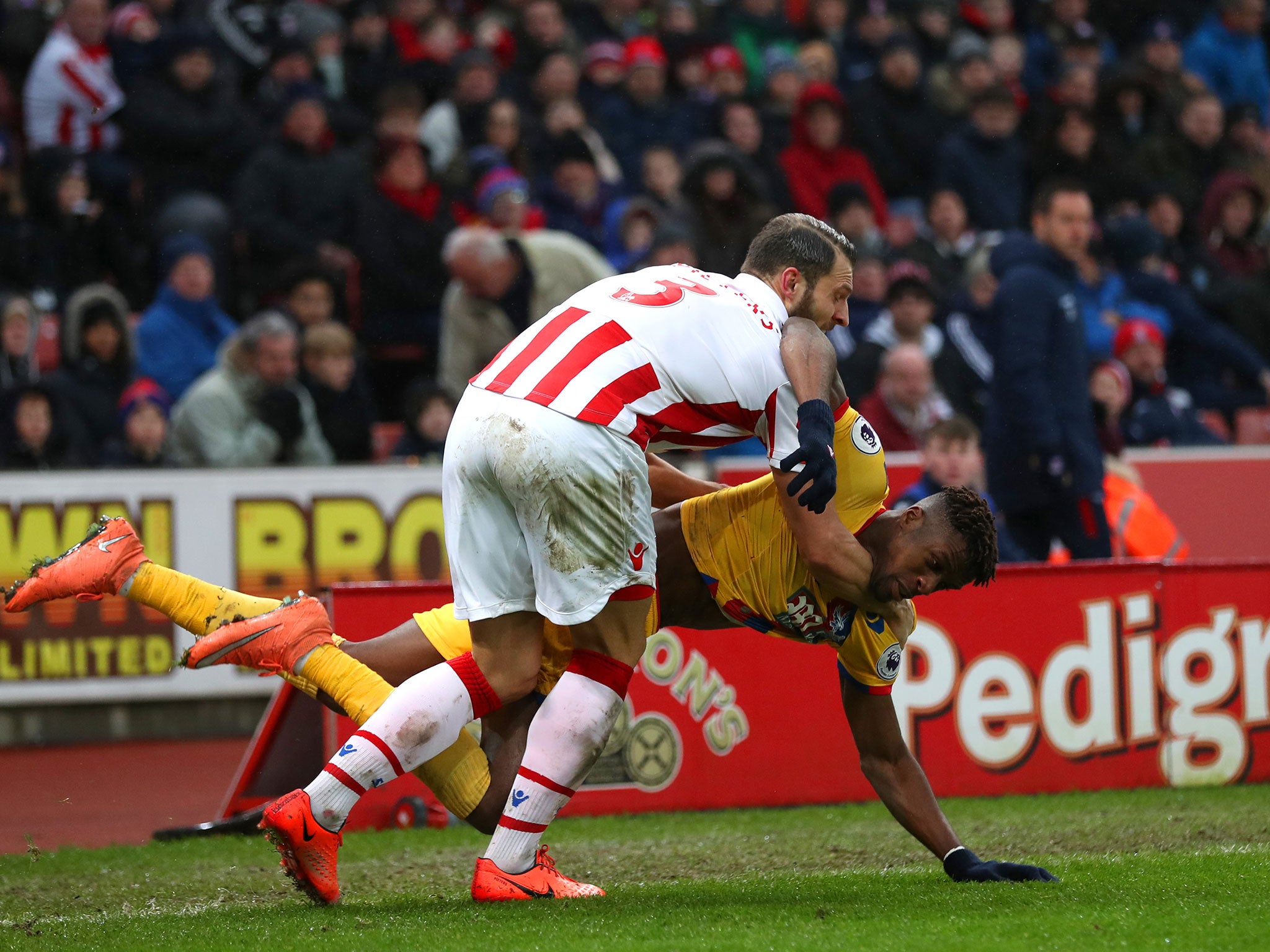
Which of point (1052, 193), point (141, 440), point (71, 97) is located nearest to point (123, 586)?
point (141, 440)

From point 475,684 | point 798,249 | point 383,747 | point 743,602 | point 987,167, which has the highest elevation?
point 987,167

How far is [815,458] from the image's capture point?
14.3 feet

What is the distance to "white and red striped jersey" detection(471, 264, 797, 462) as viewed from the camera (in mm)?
4531

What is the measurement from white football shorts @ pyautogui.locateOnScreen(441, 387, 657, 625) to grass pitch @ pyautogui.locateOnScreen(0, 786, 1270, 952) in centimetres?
87

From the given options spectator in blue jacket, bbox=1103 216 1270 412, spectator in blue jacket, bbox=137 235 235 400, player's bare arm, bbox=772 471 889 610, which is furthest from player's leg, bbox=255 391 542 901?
spectator in blue jacket, bbox=1103 216 1270 412

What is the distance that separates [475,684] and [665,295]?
121cm

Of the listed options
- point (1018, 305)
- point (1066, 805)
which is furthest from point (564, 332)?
point (1018, 305)

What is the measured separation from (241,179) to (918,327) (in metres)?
4.74

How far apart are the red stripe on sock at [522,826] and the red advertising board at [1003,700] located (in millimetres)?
2519

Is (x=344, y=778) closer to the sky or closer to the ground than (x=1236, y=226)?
closer to the ground

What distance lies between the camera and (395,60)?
43.1ft

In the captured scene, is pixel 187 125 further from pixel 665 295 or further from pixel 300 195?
pixel 665 295

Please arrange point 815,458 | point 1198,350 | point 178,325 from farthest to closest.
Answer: point 1198,350, point 178,325, point 815,458

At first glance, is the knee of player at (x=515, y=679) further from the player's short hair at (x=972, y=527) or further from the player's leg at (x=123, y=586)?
the player's short hair at (x=972, y=527)
